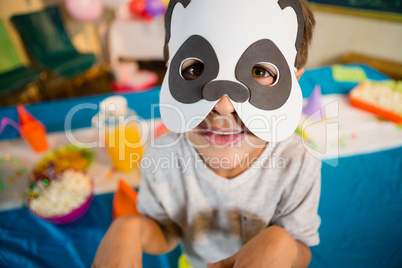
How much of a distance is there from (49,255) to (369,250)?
878 mm

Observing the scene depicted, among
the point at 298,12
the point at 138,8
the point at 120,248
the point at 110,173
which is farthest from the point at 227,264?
the point at 138,8

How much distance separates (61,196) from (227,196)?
1.65 feet

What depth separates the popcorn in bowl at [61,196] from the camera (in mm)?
724

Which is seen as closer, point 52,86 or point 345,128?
point 345,128

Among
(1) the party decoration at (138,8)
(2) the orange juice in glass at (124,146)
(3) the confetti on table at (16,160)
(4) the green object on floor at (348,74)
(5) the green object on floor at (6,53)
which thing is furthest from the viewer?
(1) the party decoration at (138,8)

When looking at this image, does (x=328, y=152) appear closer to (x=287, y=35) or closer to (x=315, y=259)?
(x=315, y=259)

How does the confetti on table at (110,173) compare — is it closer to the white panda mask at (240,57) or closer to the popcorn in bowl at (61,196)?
the popcorn in bowl at (61,196)

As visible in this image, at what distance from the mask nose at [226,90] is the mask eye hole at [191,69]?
0.05m

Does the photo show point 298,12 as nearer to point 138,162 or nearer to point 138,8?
point 138,162

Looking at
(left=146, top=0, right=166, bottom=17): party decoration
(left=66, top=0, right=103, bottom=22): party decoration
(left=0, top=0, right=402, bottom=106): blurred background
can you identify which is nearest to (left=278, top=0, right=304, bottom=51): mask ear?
(left=0, top=0, right=402, bottom=106): blurred background

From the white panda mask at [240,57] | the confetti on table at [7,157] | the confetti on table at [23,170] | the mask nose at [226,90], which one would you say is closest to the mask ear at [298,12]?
the white panda mask at [240,57]

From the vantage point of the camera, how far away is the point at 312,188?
0.52 meters

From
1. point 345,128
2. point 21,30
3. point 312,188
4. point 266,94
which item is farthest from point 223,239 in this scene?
point 21,30

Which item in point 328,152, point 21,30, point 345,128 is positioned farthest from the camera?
point 21,30
